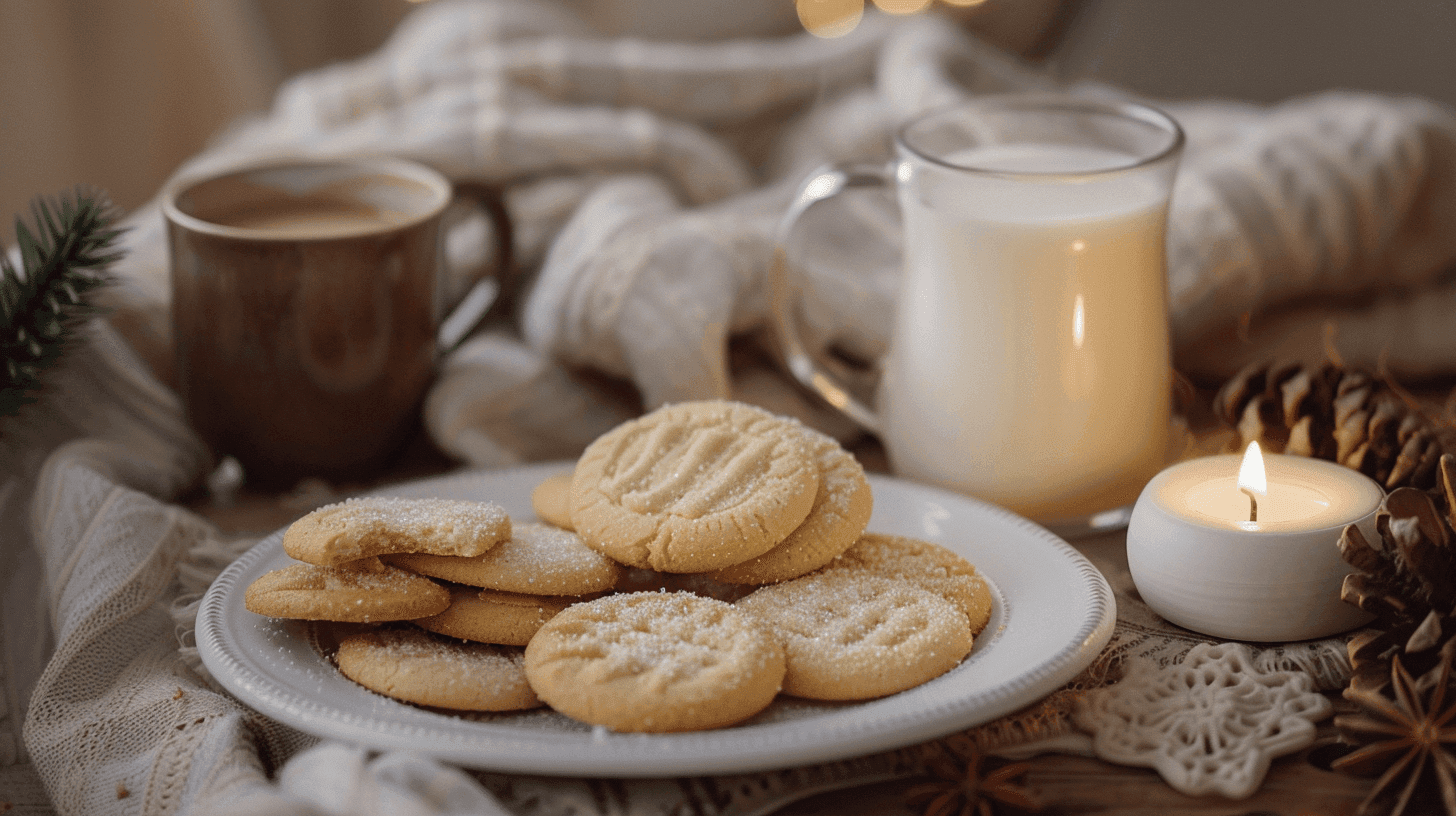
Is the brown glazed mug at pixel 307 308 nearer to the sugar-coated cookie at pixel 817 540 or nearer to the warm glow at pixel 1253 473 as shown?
the sugar-coated cookie at pixel 817 540

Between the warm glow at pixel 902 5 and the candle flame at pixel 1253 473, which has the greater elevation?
the warm glow at pixel 902 5

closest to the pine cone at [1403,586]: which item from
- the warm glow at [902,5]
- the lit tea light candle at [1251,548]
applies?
the lit tea light candle at [1251,548]

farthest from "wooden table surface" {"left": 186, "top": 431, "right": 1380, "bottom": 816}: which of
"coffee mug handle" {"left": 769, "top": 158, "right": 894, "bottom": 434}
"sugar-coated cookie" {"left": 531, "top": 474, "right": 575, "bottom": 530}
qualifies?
"coffee mug handle" {"left": 769, "top": 158, "right": 894, "bottom": 434}

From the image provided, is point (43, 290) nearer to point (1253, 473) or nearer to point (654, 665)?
point (654, 665)

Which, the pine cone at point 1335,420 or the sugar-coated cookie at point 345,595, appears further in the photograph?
the pine cone at point 1335,420

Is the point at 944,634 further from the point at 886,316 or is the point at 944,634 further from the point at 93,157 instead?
the point at 93,157

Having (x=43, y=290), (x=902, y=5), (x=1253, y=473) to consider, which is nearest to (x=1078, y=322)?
(x=1253, y=473)

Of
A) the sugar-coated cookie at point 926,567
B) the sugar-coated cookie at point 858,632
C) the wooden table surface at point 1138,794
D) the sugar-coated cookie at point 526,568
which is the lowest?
the wooden table surface at point 1138,794
